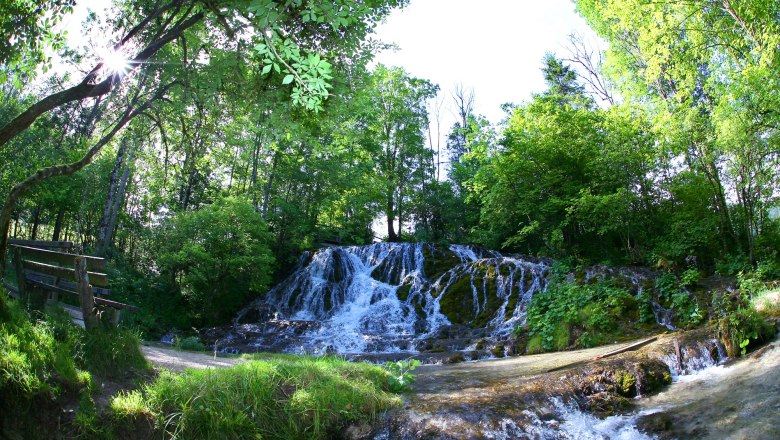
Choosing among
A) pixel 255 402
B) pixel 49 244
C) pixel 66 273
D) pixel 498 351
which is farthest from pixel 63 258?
pixel 498 351

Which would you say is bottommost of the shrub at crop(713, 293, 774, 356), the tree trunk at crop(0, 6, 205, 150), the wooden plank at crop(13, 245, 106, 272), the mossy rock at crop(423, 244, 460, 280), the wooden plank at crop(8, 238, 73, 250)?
the shrub at crop(713, 293, 774, 356)

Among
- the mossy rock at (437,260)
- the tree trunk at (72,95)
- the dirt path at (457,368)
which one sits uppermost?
the tree trunk at (72,95)

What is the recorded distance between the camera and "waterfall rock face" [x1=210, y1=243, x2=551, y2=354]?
40.3ft

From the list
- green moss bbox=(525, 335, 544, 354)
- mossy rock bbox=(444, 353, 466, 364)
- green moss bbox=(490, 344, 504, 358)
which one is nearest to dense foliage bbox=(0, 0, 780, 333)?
green moss bbox=(525, 335, 544, 354)

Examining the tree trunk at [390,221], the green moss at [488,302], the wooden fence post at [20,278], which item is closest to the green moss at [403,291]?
the green moss at [488,302]

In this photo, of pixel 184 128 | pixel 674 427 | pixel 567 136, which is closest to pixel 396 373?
pixel 674 427

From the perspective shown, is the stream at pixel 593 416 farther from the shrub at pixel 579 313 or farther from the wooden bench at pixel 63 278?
the shrub at pixel 579 313

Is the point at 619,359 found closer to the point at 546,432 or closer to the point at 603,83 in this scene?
the point at 546,432

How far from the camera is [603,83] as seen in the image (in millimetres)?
23859

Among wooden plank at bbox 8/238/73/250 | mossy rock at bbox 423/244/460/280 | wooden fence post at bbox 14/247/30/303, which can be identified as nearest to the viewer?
wooden fence post at bbox 14/247/30/303

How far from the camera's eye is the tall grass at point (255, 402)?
3990 millimetres

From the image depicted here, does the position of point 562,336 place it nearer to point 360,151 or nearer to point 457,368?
point 457,368

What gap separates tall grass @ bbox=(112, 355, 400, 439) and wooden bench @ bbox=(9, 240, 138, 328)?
1.29 metres

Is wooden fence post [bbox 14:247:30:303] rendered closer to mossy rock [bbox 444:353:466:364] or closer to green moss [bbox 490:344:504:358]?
mossy rock [bbox 444:353:466:364]
